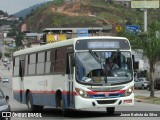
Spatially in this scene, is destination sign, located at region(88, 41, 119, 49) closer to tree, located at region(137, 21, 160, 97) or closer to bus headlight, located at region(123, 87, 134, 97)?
bus headlight, located at region(123, 87, 134, 97)

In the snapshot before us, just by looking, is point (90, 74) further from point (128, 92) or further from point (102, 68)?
point (128, 92)

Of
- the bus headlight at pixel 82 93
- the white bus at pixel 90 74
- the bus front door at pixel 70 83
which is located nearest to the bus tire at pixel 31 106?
the white bus at pixel 90 74

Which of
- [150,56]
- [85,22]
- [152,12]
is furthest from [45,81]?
[85,22]

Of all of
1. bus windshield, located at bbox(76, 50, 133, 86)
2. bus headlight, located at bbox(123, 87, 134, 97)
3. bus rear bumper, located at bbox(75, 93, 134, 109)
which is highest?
bus windshield, located at bbox(76, 50, 133, 86)

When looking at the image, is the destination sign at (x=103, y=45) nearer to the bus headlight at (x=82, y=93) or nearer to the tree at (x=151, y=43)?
the bus headlight at (x=82, y=93)

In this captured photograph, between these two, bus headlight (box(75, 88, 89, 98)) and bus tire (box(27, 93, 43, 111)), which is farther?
bus tire (box(27, 93, 43, 111))

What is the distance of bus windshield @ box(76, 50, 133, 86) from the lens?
19812mm

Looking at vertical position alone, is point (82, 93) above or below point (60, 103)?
above

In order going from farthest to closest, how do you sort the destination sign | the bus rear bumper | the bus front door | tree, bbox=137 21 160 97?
tree, bbox=137 21 160 97 < the destination sign < the bus front door < the bus rear bumper

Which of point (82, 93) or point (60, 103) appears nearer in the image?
point (82, 93)

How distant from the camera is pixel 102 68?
19906 millimetres

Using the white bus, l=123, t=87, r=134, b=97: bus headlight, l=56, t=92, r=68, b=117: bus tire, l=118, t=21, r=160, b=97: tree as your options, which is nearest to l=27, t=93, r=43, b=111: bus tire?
the white bus

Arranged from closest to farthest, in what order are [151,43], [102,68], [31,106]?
1. [102,68]
2. [31,106]
3. [151,43]

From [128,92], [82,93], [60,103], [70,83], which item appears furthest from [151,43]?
[82,93]
